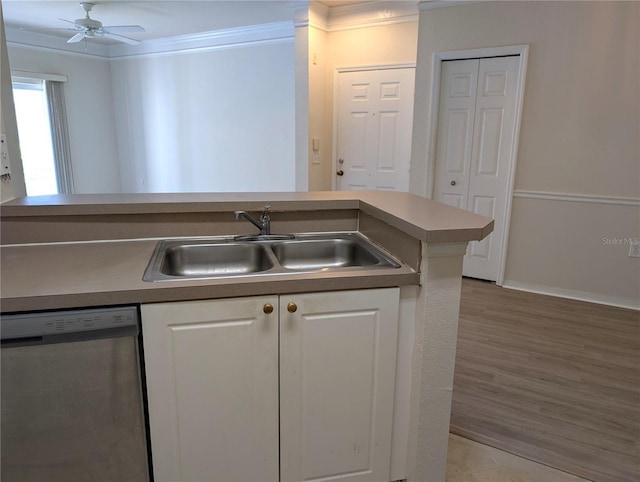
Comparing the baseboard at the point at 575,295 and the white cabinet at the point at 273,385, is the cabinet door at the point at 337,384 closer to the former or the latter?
the white cabinet at the point at 273,385

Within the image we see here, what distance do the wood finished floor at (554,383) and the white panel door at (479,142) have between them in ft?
2.17

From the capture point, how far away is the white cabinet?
4.50ft

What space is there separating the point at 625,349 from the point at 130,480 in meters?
2.97

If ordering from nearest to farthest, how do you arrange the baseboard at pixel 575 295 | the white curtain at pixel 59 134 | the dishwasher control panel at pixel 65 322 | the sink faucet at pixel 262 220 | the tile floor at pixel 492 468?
1. the dishwasher control panel at pixel 65 322
2. the tile floor at pixel 492 468
3. the sink faucet at pixel 262 220
4. the baseboard at pixel 575 295
5. the white curtain at pixel 59 134

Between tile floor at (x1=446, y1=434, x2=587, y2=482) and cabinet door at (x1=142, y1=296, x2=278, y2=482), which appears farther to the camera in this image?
tile floor at (x1=446, y1=434, x2=587, y2=482)

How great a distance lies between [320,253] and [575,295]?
2.80 m

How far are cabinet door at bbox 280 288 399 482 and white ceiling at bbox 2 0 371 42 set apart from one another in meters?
3.84

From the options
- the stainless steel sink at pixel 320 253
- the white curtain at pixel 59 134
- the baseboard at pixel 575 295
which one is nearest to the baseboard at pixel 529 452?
the stainless steel sink at pixel 320 253

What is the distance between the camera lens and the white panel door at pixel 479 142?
147 inches

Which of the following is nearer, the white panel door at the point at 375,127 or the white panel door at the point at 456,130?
the white panel door at the point at 456,130

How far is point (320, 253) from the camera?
1.95 m

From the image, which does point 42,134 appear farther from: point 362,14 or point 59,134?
point 362,14

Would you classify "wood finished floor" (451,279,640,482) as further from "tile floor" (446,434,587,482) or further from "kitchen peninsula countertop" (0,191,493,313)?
"kitchen peninsula countertop" (0,191,493,313)

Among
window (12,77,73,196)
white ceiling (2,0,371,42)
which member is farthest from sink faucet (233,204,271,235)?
window (12,77,73,196)
